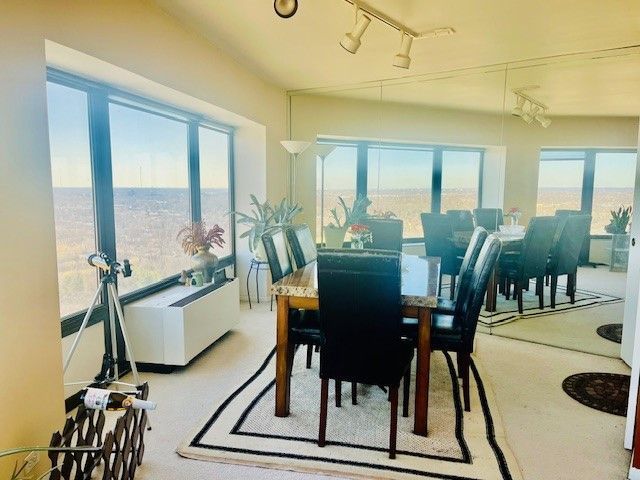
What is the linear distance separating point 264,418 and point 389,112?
11.4 ft

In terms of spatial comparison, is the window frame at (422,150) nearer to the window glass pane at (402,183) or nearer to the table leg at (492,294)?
the window glass pane at (402,183)

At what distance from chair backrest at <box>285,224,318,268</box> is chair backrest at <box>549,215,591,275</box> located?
2.33m

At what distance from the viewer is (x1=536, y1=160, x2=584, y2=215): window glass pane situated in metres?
3.63

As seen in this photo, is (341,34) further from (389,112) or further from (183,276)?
(183,276)

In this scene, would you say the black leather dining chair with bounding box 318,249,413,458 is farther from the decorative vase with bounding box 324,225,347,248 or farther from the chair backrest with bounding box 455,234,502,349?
the decorative vase with bounding box 324,225,347,248

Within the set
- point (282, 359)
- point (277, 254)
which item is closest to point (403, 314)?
point (282, 359)

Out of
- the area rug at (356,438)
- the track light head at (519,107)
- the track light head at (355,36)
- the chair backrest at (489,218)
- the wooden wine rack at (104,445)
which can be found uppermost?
the track light head at (355,36)

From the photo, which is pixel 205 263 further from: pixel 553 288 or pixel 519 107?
pixel 553 288

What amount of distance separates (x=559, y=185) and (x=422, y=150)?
53.6 inches

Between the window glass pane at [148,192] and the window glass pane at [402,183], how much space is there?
6.65 ft

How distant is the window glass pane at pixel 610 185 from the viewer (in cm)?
331

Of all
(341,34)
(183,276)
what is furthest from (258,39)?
(183,276)

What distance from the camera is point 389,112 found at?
15.2 feet

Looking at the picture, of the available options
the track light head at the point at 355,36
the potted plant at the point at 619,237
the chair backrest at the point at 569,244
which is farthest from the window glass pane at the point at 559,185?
the track light head at the point at 355,36
